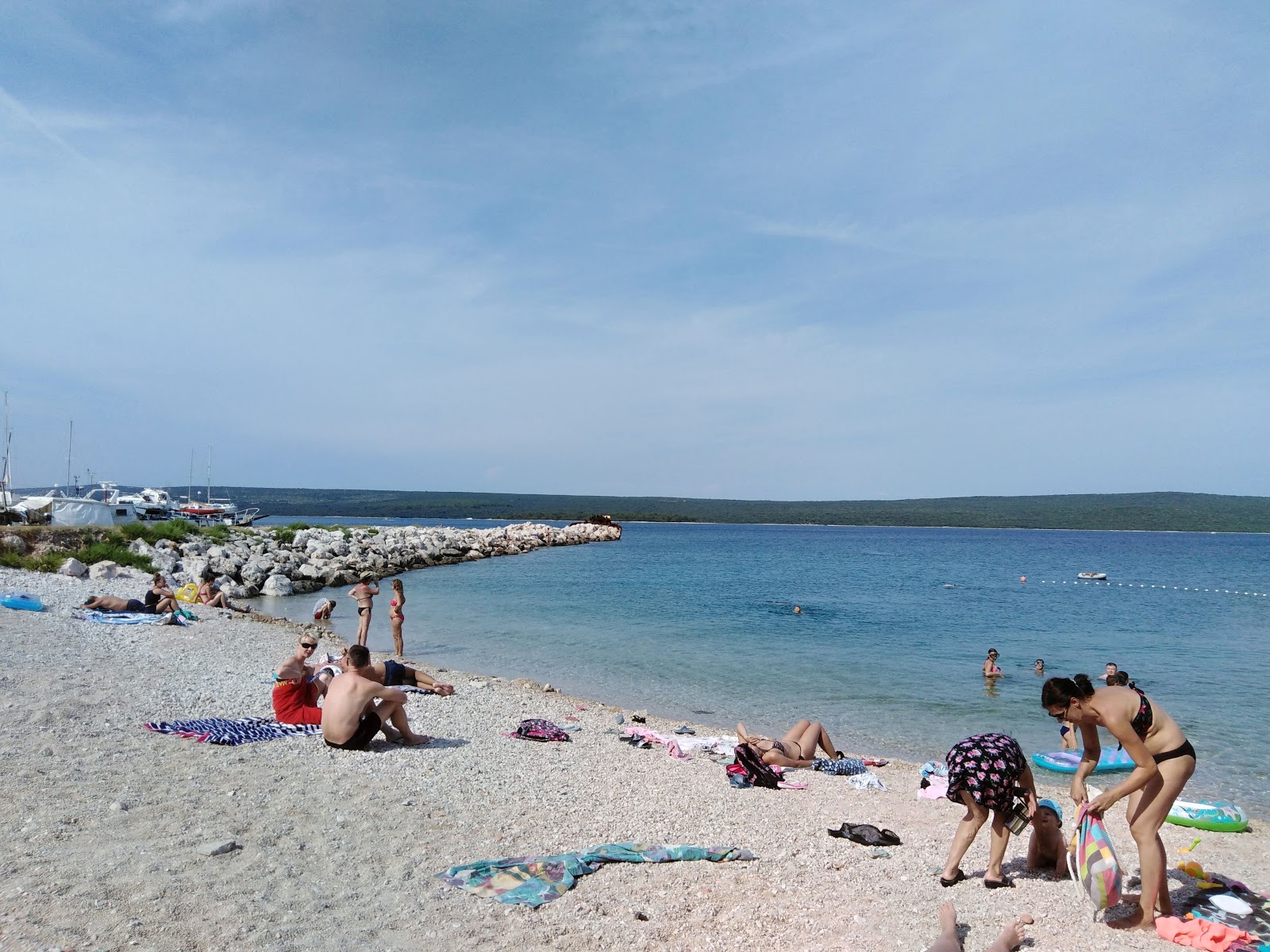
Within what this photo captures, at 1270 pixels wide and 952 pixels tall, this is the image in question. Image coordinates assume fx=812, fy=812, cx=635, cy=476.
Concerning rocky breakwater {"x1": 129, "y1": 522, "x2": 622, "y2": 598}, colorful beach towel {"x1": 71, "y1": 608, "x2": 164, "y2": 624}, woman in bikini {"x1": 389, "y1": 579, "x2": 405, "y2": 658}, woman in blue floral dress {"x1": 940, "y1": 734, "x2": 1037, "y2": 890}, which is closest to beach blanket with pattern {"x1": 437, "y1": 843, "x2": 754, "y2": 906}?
woman in blue floral dress {"x1": 940, "y1": 734, "x2": 1037, "y2": 890}

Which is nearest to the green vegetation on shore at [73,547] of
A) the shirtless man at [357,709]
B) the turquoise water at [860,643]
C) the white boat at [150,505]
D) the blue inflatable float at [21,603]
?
the turquoise water at [860,643]

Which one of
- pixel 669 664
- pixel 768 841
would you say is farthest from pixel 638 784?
pixel 669 664

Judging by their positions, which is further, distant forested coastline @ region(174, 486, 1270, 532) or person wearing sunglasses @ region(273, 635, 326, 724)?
distant forested coastline @ region(174, 486, 1270, 532)

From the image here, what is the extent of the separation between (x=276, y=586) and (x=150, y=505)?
3040cm

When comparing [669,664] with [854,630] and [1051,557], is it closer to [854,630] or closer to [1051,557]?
[854,630]

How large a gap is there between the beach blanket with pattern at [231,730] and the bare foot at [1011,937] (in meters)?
6.98

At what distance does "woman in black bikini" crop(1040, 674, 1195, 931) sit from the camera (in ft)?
16.1

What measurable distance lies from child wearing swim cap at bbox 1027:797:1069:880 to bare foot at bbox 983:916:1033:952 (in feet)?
3.89

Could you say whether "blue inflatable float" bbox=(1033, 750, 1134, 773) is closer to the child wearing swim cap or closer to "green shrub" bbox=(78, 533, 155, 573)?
the child wearing swim cap

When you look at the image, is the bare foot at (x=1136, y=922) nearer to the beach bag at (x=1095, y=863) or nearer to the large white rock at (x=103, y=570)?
the beach bag at (x=1095, y=863)

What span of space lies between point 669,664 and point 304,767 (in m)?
10.9

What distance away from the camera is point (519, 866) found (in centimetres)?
570

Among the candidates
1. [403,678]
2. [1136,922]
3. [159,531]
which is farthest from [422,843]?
[159,531]

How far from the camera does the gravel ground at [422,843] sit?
470 centimetres
